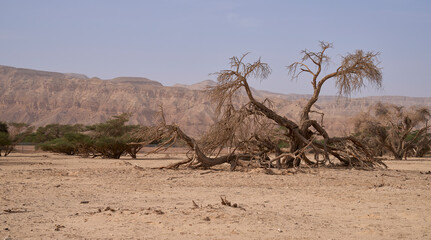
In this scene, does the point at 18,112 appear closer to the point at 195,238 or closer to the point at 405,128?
the point at 405,128

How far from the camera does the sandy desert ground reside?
607 cm

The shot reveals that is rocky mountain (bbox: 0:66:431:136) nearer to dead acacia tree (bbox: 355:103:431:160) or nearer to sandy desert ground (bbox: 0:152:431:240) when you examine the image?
dead acacia tree (bbox: 355:103:431:160)

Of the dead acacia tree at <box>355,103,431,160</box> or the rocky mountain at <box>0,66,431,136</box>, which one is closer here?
the dead acacia tree at <box>355,103,431,160</box>

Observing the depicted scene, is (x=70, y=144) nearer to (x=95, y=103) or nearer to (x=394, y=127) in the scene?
(x=394, y=127)

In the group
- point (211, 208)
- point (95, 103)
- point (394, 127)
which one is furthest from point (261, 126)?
point (95, 103)

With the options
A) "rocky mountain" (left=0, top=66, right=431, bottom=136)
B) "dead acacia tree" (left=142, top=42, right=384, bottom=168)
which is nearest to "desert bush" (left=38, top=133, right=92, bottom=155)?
"dead acacia tree" (left=142, top=42, right=384, bottom=168)

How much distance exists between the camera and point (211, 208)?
744 centimetres

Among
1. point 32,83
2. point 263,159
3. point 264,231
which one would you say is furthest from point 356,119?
point 32,83

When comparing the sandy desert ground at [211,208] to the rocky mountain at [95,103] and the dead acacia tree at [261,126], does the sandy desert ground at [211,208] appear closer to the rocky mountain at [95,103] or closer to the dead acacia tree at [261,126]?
the dead acacia tree at [261,126]

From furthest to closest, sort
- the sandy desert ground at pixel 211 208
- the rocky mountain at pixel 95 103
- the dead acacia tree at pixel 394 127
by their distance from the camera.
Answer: the rocky mountain at pixel 95 103
the dead acacia tree at pixel 394 127
the sandy desert ground at pixel 211 208

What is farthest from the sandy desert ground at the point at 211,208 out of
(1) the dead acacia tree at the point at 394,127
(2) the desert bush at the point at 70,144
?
(1) the dead acacia tree at the point at 394,127

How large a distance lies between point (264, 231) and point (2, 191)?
6.32m

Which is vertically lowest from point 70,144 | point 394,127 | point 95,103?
point 70,144

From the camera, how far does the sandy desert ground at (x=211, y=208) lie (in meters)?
6.07
